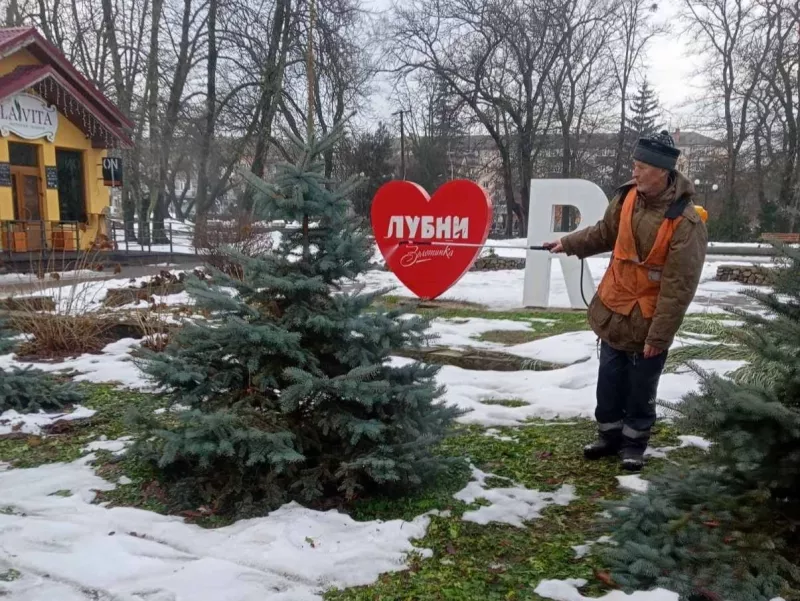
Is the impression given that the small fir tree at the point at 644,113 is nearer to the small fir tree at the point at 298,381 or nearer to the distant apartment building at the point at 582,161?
the distant apartment building at the point at 582,161

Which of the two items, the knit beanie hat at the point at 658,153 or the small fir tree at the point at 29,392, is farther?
the small fir tree at the point at 29,392

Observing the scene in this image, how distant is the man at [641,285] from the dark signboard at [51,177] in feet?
57.0

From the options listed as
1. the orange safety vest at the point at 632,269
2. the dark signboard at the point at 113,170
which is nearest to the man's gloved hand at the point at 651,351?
the orange safety vest at the point at 632,269

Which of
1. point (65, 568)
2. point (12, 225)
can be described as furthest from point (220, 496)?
point (12, 225)

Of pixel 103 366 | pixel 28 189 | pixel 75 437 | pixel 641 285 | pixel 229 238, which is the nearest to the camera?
pixel 641 285

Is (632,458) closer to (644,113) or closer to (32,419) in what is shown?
(32,419)

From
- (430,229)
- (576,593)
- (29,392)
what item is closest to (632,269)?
(576,593)

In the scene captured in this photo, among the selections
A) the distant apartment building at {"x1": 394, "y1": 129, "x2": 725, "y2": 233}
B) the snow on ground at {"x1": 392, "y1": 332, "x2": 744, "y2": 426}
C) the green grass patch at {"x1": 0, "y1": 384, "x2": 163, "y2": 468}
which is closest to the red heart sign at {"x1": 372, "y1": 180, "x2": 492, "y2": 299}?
the snow on ground at {"x1": 392, "y1": 332, "x2": 744, "y2": 426}

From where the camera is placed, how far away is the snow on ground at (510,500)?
2957mm

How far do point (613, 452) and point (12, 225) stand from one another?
16947 millimetres

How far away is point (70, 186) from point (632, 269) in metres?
18.5

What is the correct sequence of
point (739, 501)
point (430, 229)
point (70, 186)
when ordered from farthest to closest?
point (70, 186) < point (430, 229) < point (739, 501)

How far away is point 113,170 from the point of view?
59.8ft

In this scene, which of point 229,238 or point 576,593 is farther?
point 229,238
